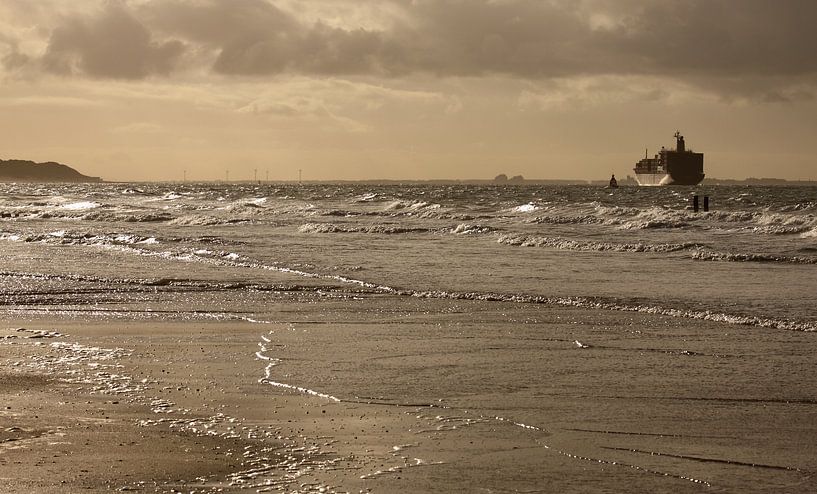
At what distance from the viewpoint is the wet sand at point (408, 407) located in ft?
19.3

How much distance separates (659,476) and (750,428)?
1464 mm

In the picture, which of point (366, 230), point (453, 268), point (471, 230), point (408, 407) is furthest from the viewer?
point (366, 230)

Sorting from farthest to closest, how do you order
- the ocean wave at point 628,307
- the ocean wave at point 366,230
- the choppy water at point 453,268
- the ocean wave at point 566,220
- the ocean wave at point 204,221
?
the ocean wave at point 204,221, the ocean wave at point 566,220, the ocean wave at point 366,230, the choppy water at point 453,268, the ocean wave at point 628,307

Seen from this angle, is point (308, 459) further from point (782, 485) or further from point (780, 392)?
point (780, 392)

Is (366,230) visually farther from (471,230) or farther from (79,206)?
(79,206)

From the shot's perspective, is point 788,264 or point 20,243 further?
point 20,243

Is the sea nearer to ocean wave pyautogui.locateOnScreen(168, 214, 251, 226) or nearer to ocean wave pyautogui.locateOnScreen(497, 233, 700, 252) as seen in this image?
ocean wave pyautogui.locateOnScreen(497, 233, 700, 252)


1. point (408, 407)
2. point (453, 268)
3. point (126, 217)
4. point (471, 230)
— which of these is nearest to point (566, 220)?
point (471, 230)

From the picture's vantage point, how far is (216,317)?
1296cm

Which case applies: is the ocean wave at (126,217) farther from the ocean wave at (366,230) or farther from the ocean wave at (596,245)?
the ocean wave at (596,245)

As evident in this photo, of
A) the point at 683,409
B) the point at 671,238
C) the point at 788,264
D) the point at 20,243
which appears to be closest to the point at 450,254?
the point at 788,264

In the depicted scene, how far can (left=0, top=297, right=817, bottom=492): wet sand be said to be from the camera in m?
5.88

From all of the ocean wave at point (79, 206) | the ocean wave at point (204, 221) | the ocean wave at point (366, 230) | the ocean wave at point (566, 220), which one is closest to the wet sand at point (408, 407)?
the ocean wave at point (366, 230)

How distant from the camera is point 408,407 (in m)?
7.65
